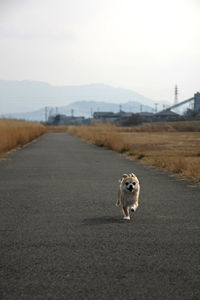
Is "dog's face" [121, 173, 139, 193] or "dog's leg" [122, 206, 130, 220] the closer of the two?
"dog's face" [121, 173, 139, 193]

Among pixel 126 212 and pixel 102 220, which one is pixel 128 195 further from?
pixel 102 220

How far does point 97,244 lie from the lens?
21.0 feet

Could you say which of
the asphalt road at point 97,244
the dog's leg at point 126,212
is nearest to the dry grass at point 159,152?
the asphalt road at point 97,244

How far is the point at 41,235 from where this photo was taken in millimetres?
6984

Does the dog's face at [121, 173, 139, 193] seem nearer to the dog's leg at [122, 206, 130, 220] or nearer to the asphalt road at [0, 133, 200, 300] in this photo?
the dog's leg at [122, 206, 130, 220]

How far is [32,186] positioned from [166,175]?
16.3ft

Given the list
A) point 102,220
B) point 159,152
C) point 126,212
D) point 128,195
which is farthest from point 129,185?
point 159,152

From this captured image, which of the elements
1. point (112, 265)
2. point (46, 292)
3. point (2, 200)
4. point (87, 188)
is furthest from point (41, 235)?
point (87, 188)

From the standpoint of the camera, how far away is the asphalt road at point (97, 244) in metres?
4.62

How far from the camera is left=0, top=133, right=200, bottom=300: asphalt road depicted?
15.2ft

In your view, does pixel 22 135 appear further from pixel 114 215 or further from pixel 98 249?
pixel 98 249

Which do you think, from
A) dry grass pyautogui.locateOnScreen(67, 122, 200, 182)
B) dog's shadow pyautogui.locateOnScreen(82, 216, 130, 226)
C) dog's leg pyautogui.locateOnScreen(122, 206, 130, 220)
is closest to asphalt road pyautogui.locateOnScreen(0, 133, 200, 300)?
dog's shadow pyautogui.locateOnScreen(82, 216, 130, 226)

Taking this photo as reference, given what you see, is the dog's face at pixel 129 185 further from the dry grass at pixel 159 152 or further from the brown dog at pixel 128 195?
the dry grass at pixel 159 152

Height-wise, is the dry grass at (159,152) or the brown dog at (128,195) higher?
the brown dog at (128,195)
